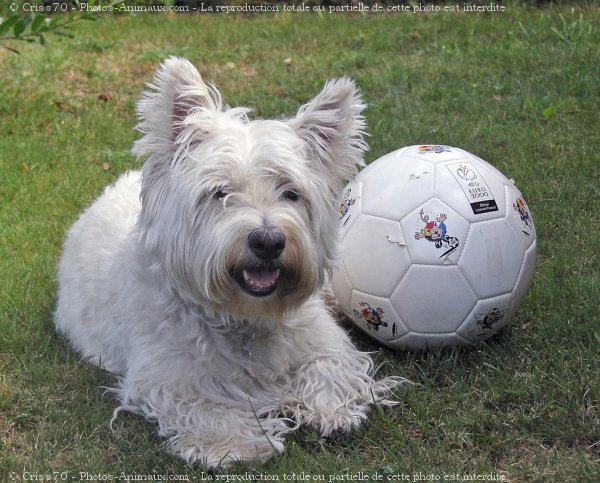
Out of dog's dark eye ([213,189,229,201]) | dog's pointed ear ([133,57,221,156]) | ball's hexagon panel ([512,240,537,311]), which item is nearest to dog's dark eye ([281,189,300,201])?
dog's dark eye ([213,189,229,201])

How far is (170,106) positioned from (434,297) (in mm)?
1359

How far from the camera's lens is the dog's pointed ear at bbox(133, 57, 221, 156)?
356cm

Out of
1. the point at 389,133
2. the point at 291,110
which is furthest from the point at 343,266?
the point at 291,110

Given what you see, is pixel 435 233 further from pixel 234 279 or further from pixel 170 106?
pixel 170 106

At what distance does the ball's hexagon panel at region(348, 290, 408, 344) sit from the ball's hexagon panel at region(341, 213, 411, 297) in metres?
0.04

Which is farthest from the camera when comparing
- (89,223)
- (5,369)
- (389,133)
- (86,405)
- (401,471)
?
(389,133)

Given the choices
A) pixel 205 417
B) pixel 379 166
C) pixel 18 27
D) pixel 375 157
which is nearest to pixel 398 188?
pixel 379 166

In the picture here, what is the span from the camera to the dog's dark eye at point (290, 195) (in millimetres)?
3513

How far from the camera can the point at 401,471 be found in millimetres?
3297

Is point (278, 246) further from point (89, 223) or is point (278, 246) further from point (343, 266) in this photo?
point (89, 223)

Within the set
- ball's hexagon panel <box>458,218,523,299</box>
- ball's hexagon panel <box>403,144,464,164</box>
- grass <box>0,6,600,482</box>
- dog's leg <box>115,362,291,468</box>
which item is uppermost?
ball's hexagon panel <box>403,144,464,164</box>

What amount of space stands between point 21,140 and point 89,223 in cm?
271

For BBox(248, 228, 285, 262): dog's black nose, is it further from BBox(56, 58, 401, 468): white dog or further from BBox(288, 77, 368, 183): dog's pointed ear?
BBox(288, 77, 368, 183): dog's pointed ear

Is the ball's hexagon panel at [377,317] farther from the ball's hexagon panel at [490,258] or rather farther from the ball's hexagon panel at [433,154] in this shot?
the ball's hexagon panel at [433,154]
